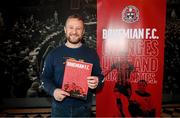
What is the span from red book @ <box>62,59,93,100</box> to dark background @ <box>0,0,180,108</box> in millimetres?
1263

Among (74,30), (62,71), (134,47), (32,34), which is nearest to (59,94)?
(62,71)

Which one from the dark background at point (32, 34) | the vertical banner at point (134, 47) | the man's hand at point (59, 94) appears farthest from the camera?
the dark background at point (32, 34)

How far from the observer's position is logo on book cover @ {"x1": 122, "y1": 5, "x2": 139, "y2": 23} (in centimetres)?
287

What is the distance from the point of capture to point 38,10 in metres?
3.57

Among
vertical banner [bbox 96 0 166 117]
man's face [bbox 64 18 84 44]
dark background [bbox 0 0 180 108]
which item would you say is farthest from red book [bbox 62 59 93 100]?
dark background [bbox 0 0 180 108]

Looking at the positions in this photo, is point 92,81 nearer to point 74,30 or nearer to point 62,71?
point 62,71

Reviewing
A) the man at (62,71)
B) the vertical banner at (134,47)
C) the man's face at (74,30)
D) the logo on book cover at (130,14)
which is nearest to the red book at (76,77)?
the man at (62,71)

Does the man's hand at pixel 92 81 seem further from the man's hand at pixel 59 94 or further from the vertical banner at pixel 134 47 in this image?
the vertical banner at pixel 134 47

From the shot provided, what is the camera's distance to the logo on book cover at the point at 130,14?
2865 mm

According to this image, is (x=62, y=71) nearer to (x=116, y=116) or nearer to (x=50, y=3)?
(x=116, y=116)

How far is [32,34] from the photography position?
3.61 m

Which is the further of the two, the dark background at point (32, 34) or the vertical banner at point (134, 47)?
the dark background at point (32, 34)

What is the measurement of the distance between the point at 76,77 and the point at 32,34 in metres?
1.46

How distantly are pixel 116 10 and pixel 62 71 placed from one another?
957 millimetres
